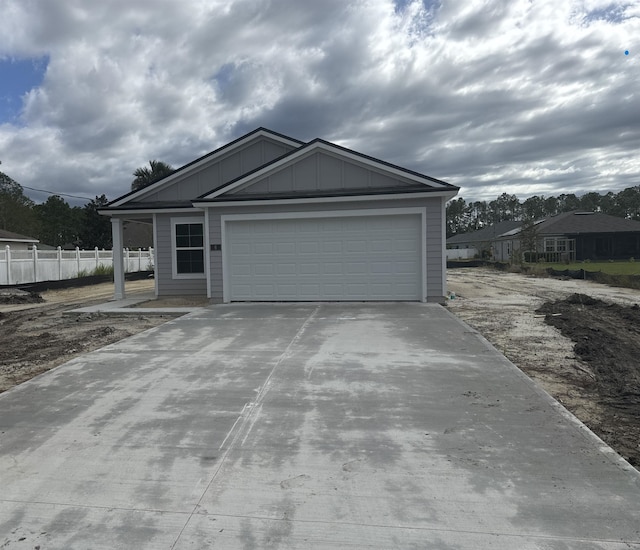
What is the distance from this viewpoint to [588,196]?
3789 inches

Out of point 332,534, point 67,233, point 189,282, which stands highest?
point 67,233

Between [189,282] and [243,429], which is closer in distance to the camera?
[243,429]

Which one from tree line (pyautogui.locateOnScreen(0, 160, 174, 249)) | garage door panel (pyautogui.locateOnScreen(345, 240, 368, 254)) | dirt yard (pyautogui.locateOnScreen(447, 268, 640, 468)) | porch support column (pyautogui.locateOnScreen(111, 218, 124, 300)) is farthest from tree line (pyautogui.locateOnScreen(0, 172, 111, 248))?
dirt yard (pyautogui.locateOnScreen(447, 268, 640, 468))

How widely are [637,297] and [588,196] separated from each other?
9507 cm

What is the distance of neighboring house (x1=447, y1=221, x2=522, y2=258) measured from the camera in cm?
5247

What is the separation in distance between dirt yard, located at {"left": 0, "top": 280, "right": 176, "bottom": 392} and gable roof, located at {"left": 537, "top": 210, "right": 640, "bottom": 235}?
36898 mm

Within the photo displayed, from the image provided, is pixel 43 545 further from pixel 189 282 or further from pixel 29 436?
pixel 189 282

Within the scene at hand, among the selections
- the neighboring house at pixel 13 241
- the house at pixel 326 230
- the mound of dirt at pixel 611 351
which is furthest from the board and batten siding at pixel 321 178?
the neighboring house at pixel 13 241

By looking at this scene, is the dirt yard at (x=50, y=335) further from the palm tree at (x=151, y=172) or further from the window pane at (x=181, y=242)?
the palm tree at (x=151, y=172)

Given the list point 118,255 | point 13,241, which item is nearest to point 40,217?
point 13,241

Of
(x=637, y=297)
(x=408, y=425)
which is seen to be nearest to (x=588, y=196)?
(x=637, y=297)

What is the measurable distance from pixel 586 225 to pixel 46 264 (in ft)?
133

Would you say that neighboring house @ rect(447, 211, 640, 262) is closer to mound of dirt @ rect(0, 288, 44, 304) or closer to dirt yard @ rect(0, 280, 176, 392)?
mound of dirt @ rect(0, 288, 44, 304)

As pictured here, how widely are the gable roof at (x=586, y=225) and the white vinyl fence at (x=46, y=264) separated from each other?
34328 mm
